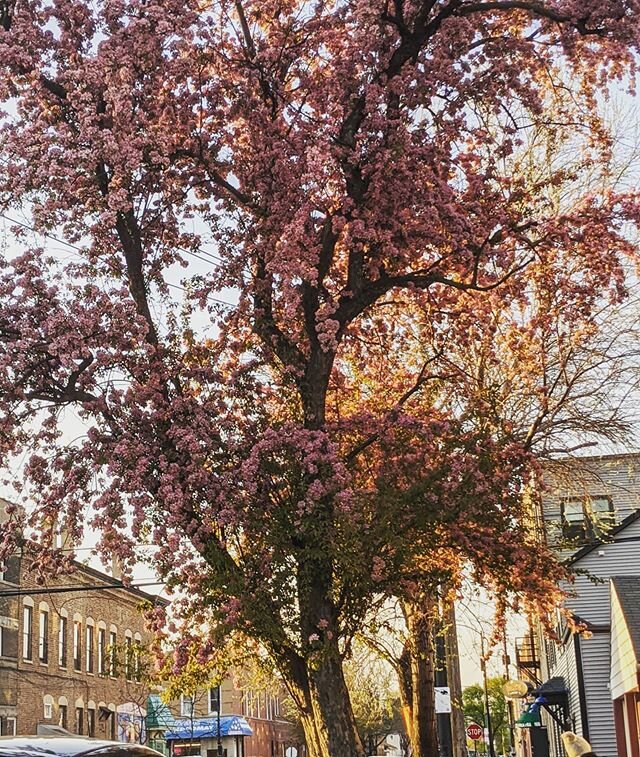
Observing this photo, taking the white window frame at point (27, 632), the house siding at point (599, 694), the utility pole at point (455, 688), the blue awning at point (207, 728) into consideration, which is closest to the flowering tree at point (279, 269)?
the utility pole at point (455, 688)

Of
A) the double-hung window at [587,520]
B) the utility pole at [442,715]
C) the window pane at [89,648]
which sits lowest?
the utility pole at [442,715]

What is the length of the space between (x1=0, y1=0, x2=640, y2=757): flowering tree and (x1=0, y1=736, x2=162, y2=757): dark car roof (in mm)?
6347

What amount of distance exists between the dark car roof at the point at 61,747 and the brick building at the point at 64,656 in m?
26.6

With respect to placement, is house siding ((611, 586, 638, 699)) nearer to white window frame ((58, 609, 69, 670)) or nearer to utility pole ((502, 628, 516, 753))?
utility pole ((502, 628, 516, 753))

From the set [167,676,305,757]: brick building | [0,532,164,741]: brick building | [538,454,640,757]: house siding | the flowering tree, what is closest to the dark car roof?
the flowering tree

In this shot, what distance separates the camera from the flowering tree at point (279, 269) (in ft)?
41.3

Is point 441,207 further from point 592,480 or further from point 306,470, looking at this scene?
point 592,480

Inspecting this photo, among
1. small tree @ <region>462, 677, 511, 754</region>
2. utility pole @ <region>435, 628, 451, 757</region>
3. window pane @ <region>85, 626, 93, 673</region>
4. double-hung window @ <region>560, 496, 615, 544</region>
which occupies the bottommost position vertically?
small tree @ <region>462, 677, 511, 754</region>

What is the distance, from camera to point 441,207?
13703 mm

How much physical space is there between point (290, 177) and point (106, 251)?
2.69 m

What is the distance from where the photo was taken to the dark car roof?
514 centimetres

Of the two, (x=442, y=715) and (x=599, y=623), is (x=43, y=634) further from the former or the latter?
(x=442, y=715)

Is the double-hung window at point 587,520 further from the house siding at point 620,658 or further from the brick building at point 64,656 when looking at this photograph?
the brick building at point 64,656

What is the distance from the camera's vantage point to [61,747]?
17.3ft
